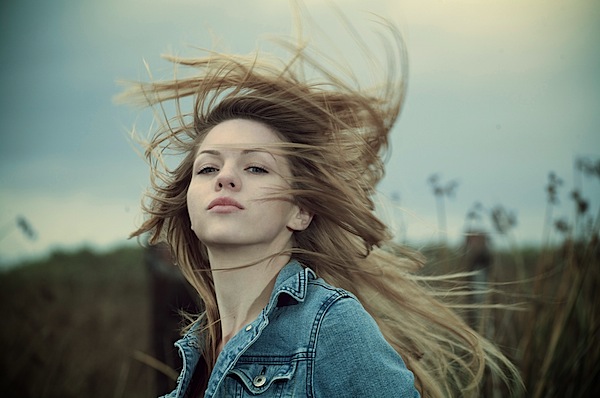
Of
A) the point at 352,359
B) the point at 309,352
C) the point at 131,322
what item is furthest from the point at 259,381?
the point at 131,322

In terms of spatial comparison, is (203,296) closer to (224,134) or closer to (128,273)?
(224,134)

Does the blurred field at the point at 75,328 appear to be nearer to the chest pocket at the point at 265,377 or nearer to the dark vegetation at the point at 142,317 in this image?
the dark vegetation at the point at 142,317

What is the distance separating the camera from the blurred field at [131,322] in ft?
10.5

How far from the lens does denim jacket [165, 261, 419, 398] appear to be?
1.85 m

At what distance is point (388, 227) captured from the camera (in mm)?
2393

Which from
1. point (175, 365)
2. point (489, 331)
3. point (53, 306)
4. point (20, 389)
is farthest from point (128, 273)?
point (489, 331)

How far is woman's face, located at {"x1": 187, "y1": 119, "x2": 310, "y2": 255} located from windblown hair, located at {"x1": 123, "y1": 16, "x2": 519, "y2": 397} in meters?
0.05

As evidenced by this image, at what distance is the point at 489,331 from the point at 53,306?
3896mm

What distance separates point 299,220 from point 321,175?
0.54 ft

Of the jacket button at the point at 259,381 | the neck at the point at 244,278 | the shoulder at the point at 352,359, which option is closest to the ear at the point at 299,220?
the neck at the point at 244,278

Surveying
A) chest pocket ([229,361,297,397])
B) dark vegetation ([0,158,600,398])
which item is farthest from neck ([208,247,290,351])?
dark vegetation ([0,158,600,398])

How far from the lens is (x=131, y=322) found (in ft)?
21.2

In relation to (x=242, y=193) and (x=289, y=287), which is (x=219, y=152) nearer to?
(x=242, y=193)

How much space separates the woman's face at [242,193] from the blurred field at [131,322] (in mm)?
918
